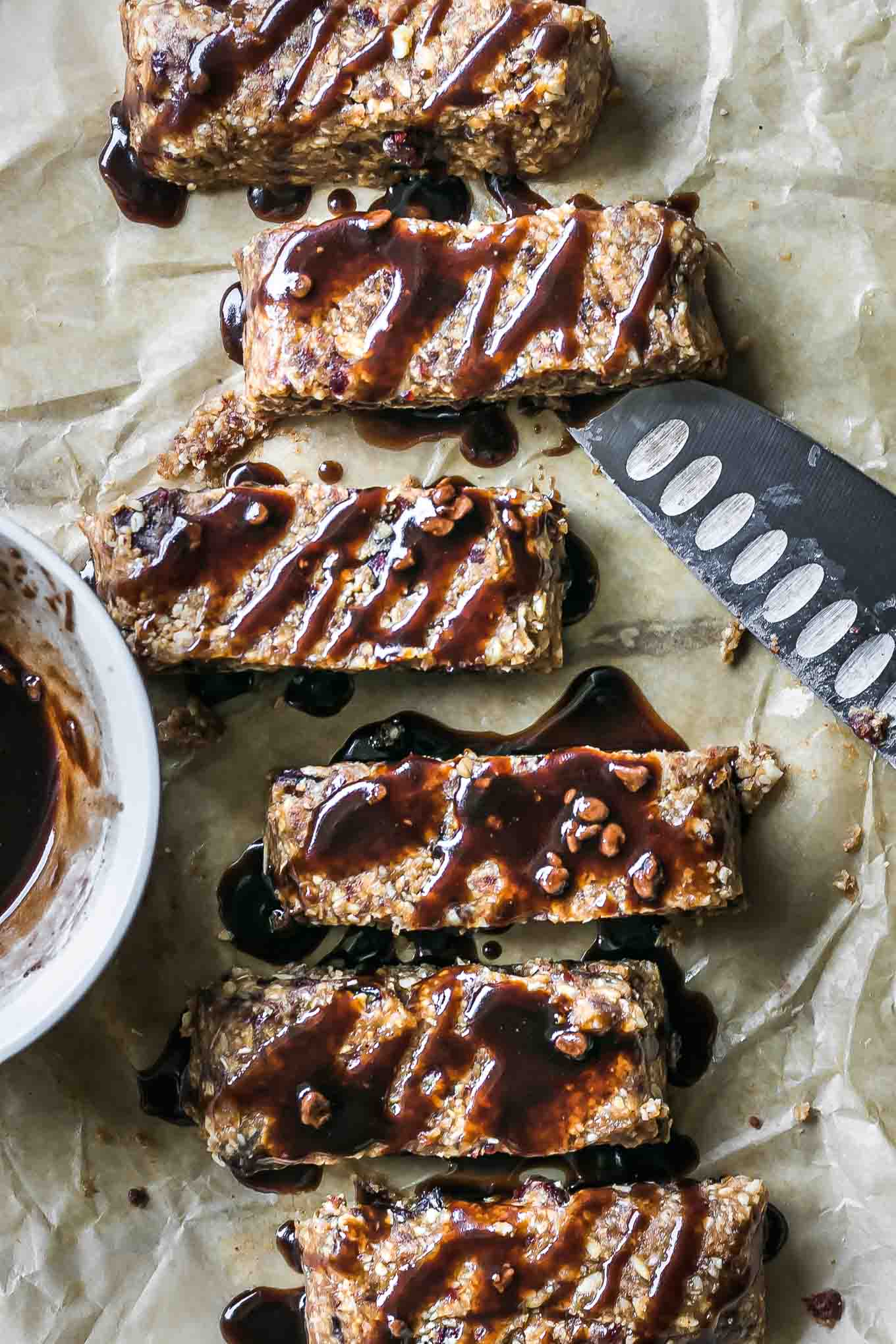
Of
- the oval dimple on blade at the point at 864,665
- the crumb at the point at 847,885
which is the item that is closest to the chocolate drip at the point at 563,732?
the oval dimple on blade at the point at 864,665

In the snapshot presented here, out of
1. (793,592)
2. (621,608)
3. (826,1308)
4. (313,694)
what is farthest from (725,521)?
(826,1308)

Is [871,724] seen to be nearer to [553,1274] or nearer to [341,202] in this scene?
[553,1274]

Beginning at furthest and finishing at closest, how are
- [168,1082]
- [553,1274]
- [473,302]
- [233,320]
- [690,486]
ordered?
[233,320] < [168,1082] < [690,486] < [473,302] < [553,1274]

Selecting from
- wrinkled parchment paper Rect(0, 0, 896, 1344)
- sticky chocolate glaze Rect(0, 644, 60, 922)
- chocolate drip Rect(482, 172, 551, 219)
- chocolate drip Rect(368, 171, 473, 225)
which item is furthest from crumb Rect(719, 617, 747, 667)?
sticky chocolate glaze Rect(0, 644, 60, 922)

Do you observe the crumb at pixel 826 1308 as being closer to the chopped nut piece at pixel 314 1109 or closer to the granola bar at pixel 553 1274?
the granola bar at pixel 553 1274

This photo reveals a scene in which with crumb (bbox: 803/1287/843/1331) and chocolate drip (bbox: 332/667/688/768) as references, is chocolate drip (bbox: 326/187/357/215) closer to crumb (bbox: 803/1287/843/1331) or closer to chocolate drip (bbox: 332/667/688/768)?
chocolate drip (bbox: 332/667/688/768)

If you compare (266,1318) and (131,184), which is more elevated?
(131,184)

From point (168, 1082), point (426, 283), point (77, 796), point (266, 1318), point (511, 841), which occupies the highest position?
point (426, 283)
